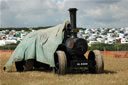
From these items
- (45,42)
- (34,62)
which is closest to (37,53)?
(45,42)

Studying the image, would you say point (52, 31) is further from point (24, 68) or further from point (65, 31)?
point (24, 68)

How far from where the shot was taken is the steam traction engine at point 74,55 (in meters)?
14.0

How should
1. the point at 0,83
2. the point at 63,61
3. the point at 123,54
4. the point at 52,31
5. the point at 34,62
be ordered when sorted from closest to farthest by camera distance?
1. the point at 0,83
2. the point at 63,61
3. the point at 52,31
4. the point at 34,62
5. the point at 123,54

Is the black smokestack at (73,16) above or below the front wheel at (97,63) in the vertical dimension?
above

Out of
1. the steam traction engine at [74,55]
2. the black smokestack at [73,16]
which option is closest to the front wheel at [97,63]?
the steam traction engine at [74,55]

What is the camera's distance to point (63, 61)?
13797 mm

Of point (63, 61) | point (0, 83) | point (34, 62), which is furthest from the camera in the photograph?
point (34, 62)

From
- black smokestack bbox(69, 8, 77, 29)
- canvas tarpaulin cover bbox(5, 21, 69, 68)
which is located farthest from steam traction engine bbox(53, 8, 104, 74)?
canvas tarpaulin cover bbox(5, 21, 69, 68)

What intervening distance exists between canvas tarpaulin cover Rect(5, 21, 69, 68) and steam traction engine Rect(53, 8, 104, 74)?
44 centimetres

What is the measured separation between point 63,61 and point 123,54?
2381 cm

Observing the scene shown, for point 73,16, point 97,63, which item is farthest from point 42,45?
point 97,63

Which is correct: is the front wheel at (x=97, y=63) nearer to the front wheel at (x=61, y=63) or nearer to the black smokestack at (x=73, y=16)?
the front wheel at (x=61, y=63)

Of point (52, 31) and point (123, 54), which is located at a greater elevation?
point (52, 31)

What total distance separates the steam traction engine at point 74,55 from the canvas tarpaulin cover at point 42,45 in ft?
1.45
